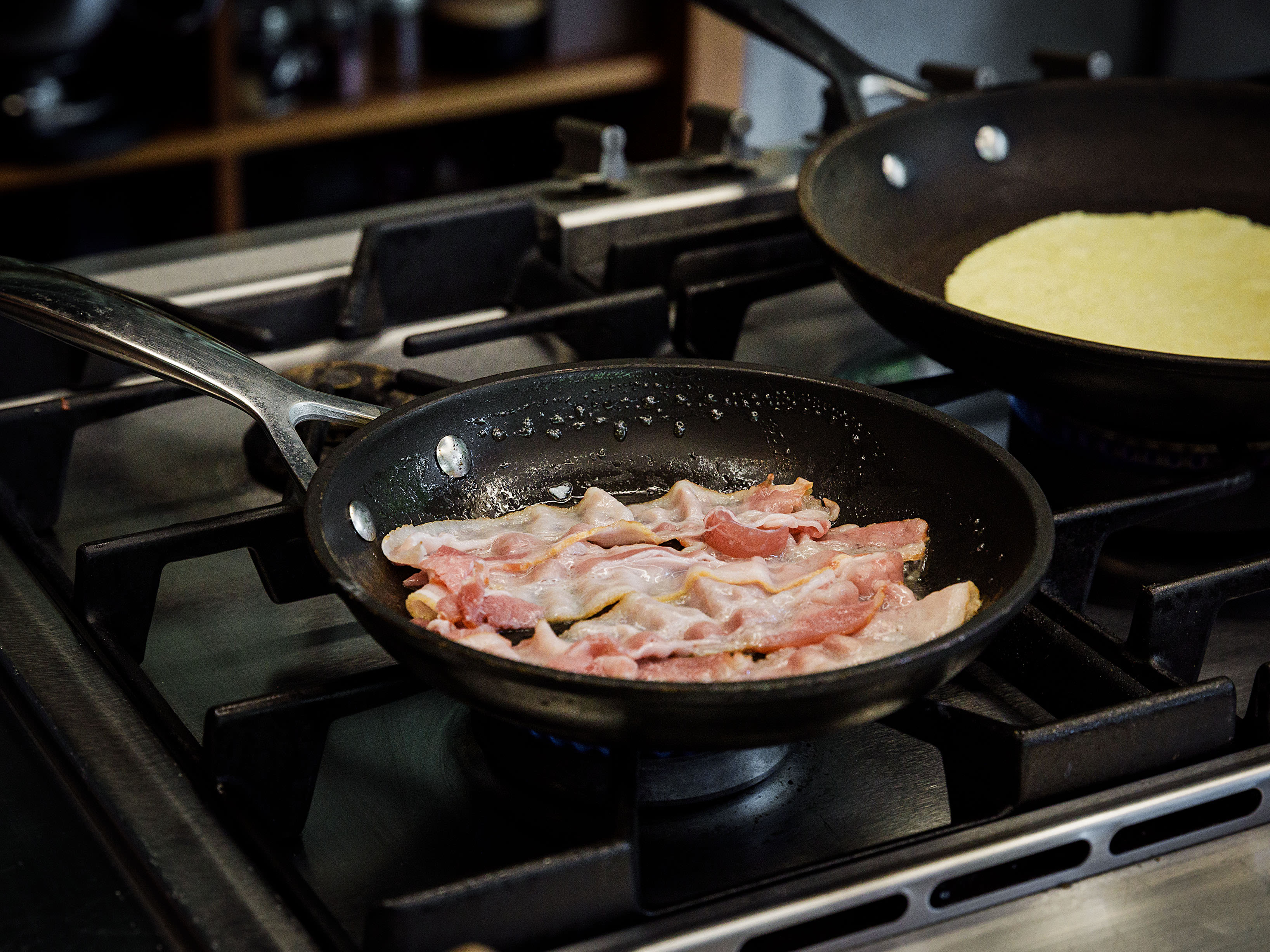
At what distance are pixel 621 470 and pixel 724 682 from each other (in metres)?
0.29

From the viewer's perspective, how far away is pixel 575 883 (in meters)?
0.52

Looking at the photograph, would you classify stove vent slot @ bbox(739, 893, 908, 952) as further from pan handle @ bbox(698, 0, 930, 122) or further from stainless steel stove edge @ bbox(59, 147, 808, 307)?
pan handle @ bbox(698, 0, 930, 122)

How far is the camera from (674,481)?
2.67ft

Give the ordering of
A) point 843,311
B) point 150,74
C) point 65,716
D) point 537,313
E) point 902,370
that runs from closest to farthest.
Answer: point 65,716
point 537,313
point 902,370
point 843,311
point 150,74

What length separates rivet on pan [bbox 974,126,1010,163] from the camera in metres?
1.21

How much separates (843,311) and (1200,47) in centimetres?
177

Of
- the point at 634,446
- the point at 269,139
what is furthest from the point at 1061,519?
the point at 269,139

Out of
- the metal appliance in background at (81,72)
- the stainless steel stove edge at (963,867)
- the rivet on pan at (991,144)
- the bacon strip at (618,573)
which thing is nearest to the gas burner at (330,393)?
the bacon strip at (618,573)

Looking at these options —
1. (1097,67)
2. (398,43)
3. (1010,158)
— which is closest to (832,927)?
(1010,158)

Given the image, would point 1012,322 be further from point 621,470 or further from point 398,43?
point 398,43

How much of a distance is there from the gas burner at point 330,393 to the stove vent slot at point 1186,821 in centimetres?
50

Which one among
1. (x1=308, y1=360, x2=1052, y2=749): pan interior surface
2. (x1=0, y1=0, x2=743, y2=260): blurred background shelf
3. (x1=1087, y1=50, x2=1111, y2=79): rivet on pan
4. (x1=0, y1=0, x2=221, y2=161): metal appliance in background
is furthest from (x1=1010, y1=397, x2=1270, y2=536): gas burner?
(x1=0, y1=0, x2=743, y2=260): blurred background shelf

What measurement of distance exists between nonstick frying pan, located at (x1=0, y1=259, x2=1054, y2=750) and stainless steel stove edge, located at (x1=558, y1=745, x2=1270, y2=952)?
61 mm

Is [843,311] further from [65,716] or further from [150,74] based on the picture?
[150,74]
